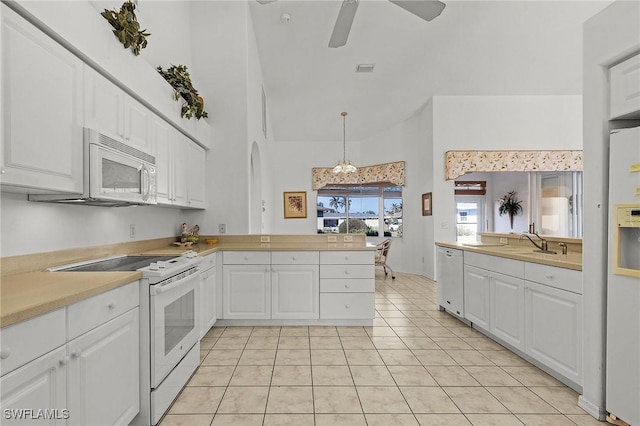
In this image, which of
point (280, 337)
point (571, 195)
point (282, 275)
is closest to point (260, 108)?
point (282, 275)

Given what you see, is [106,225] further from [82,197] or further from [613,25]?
[613,25]

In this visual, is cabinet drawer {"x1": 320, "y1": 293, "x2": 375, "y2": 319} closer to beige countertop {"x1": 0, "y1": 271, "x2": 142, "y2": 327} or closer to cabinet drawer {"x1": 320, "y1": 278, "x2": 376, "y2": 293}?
cabinet drawer {"x1": 320, "y1": 278, "x2": 376, "y2": 293}

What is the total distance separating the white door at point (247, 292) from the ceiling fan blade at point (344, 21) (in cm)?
256

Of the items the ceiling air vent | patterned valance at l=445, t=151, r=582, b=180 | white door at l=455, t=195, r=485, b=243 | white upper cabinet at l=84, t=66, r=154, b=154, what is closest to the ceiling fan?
white upper cabinet at l=84, t=66, r=154, b=154

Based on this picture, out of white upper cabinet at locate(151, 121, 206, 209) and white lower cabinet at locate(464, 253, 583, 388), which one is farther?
white upper cabinet at locate(151, 121, 206, 209)

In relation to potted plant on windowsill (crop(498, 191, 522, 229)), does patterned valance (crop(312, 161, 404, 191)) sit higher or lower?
higher

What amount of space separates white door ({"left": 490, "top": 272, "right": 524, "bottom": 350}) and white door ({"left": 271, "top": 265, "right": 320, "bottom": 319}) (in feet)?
5.75

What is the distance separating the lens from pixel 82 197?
1725 millimetres

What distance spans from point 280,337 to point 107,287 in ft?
6.65

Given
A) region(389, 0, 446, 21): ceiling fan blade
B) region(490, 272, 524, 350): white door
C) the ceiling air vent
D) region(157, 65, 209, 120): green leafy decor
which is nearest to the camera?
region(490, 272, 524, 350): white door

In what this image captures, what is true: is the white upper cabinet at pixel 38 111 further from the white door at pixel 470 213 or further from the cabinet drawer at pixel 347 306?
the white door at pixel 470 213

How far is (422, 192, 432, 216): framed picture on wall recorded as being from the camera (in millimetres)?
6199

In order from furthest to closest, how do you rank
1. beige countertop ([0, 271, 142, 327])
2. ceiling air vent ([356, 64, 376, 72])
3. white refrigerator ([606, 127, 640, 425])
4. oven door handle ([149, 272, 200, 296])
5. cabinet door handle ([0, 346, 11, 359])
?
1. ceiling air vent ([356, 64, 376, 72])
2. oven door handle ([149, 272, 200, 296])
3. white refrigerator ([606, 127, 640, 425])
4. beige countertop ([0, 271, 142, 327])
5. cabinet door handle ([0, 346, 11, 359])

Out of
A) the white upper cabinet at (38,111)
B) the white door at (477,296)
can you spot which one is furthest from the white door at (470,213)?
the white upper cabinet at (38,111)
